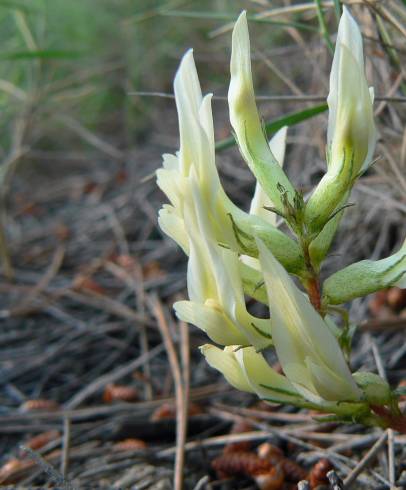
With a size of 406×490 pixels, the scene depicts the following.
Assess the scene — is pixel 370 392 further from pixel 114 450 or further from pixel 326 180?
pixel 114 450

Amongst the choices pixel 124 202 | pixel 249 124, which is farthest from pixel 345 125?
pixel 124 202

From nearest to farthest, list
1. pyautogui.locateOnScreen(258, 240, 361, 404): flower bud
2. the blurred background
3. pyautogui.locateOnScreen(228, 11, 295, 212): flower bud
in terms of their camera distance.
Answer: pyautogui.locateOnScreen(258, 240, 361, 404): flower bud → pyautogui.locateOnScreen(228, 11, 295, 212): flower bud → the blurred background

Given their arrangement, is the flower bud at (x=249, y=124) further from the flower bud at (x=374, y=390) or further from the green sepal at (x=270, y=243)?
the flower bud at (x=374, y=390)

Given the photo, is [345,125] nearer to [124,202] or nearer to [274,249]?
[274,249]

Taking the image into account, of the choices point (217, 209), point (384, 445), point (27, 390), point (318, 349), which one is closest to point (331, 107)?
point (217, 209)

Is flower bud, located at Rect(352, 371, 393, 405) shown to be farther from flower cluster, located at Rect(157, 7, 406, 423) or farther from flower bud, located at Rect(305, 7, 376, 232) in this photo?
flower bud, located at Rect(305, 7, 376, 232)

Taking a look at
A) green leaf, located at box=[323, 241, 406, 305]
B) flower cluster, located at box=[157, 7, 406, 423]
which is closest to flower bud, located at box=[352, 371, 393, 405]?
flower cluster, located at box=[157, 7, 406, 423]
